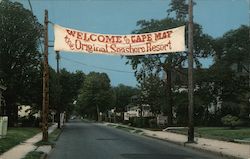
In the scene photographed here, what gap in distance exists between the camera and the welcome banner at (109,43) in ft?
72.0

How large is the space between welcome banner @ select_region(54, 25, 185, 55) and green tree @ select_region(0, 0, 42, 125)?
3036 centimetres

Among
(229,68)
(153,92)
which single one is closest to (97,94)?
Answer: (153,92)

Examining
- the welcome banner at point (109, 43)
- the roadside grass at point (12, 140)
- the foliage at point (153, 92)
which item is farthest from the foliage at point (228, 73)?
the welcome banner at point (109, 43)

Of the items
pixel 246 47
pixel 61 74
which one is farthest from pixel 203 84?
pixel 61 74

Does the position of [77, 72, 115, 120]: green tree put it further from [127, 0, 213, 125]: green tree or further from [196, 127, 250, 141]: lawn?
[196, 127, 250, 141]: lawn

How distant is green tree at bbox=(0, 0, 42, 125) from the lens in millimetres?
52781

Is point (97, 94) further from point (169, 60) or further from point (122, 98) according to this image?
point (169, 60)

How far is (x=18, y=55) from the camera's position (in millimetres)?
54125

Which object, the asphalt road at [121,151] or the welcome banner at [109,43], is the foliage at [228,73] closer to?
the asphalt road at [121,151]

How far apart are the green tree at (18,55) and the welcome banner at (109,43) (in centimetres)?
3036

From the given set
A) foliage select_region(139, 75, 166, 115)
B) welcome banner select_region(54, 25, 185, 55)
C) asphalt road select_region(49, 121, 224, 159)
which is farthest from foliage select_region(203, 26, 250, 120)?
welcome banner select_region(54, 25, 185, 55)

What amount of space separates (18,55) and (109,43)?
3398cm

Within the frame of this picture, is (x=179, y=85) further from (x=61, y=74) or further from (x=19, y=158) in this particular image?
(x=19, y=158)

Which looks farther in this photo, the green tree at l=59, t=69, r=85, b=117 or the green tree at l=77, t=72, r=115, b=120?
the green tree at l=77, t=72, r=115, b=120
